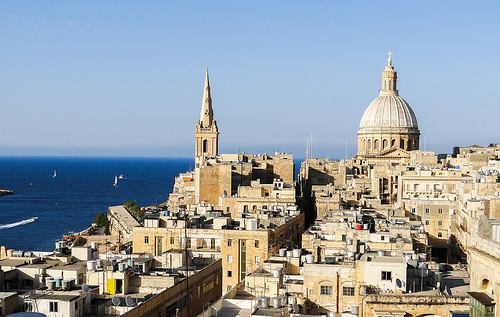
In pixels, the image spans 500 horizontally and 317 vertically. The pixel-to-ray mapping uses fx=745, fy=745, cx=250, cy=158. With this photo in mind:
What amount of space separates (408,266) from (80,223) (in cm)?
7308

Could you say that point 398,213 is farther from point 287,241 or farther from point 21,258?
point 21,258

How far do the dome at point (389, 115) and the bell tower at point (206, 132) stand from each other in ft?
71.7

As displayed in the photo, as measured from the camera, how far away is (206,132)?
332ft

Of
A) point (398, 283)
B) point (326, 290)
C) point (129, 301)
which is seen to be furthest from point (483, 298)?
point (129, 301)

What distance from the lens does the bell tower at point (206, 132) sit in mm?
100762

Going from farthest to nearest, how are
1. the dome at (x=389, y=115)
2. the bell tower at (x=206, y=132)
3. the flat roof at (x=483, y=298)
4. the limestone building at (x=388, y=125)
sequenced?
the bell tower at (x=206, y=132) → the dome at (x=389, y=115) → the limestone building at (x=388, y=125) → the flat roof at (x=483, y=298)

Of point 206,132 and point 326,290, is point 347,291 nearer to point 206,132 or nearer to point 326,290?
point 326,290

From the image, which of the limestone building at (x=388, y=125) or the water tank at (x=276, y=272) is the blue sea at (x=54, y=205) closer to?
the limestone building at (x=388, y=125)

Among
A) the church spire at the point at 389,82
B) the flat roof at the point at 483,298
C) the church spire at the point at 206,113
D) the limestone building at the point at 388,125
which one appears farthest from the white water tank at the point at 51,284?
the church spire at the point at 206,113

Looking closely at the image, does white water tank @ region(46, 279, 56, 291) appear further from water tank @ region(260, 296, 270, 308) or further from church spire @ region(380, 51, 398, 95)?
church spire @ region(380, 51, 398, 95)

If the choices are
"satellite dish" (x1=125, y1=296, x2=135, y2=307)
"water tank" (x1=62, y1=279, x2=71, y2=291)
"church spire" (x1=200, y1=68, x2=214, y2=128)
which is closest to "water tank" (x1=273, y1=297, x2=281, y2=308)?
"satellite dish" (x1=125, y1=296, x2=135, y2=307)

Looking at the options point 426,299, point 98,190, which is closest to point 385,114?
point 426,299

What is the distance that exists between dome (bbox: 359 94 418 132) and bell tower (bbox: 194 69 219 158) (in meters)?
21.9

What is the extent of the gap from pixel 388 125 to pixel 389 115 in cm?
126
